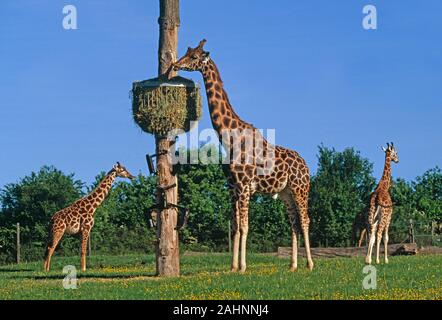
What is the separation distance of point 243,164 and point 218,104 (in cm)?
152

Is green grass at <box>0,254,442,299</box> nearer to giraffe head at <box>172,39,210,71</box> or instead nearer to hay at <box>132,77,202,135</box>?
hay at <box>132,77,202,135</box>

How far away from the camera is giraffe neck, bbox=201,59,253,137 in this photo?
1862cm

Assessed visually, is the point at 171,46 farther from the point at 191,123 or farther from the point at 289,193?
the point at 289,193

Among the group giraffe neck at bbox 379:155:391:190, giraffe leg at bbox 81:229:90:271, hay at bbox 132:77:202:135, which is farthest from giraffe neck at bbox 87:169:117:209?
giraffe neck at bbox 379:155:391:190

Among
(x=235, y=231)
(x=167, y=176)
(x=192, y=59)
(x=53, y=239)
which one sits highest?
(x=192, y=59)

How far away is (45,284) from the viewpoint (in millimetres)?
17594

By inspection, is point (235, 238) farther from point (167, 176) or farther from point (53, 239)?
point (53, 239)

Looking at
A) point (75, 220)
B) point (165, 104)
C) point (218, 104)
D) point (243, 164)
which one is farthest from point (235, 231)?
point (75, 220)

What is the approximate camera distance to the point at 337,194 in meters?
42.7

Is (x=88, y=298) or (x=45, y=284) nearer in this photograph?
(x=88, y=298)

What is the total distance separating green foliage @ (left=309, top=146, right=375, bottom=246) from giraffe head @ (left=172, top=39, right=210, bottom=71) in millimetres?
22264

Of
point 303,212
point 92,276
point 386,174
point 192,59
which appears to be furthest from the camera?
point 386,174
